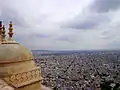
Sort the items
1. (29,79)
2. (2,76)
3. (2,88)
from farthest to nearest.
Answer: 1. (29,79)
2. (2,76)
3. (2,88)

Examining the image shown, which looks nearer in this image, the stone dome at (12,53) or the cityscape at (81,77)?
the stone dome at (12,53)

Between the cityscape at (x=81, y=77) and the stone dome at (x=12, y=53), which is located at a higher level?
the stone dome at (x=12, y=53)

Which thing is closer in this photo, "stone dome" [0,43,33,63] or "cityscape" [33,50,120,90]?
"stone dome" [0,43,33,63]

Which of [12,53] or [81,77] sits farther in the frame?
[81,77]

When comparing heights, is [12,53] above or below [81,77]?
above

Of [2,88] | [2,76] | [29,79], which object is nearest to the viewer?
[2,88]

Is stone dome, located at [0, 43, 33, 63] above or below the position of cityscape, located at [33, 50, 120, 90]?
above

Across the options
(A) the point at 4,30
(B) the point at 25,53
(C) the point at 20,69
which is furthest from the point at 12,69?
(A) the point at 4,30

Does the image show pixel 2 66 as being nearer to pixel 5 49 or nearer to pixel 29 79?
pixel 5 49
